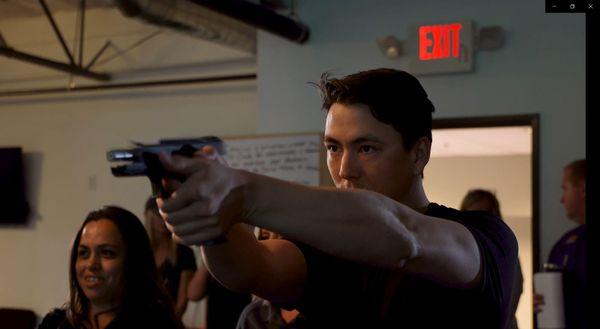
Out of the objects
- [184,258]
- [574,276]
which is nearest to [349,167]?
[574,276]

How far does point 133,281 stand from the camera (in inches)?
95.8

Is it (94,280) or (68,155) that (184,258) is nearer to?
(94,280)

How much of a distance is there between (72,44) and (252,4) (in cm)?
323

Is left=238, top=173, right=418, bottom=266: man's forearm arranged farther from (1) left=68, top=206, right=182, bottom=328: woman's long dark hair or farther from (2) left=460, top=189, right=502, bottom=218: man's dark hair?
(2) left=460, top=189, right=502, bottom=218: man's dark hair

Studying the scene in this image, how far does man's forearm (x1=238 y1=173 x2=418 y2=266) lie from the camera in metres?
0.94

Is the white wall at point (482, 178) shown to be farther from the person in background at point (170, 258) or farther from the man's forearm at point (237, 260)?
the man's forearm at point (237, 260)

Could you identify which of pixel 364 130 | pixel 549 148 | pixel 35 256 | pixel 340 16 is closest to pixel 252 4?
pixel 340 16

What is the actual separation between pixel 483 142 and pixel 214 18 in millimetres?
4388

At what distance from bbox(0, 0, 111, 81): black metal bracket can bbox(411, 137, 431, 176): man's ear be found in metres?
4.97

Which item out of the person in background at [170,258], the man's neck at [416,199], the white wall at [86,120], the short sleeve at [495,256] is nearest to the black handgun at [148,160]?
the short sleeve at [495,256]

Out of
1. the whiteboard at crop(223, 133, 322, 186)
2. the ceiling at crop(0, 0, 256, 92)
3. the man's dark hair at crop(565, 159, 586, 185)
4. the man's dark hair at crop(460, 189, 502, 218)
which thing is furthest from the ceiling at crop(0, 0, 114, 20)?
the man's dark hair at crop(565, 159, 586, 185)

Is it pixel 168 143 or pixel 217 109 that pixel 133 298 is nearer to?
pixel 168 143

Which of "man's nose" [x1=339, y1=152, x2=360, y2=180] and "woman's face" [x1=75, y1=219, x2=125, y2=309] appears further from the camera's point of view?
"woman's face" [x1=75, y1=219, x2=125, y2=309]

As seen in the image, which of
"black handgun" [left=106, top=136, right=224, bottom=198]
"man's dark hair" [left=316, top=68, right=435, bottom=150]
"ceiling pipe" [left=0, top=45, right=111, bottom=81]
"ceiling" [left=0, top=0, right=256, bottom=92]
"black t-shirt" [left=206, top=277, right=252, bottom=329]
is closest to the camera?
"black handgun" [left=106, top=136, right=224, bottom=198]
